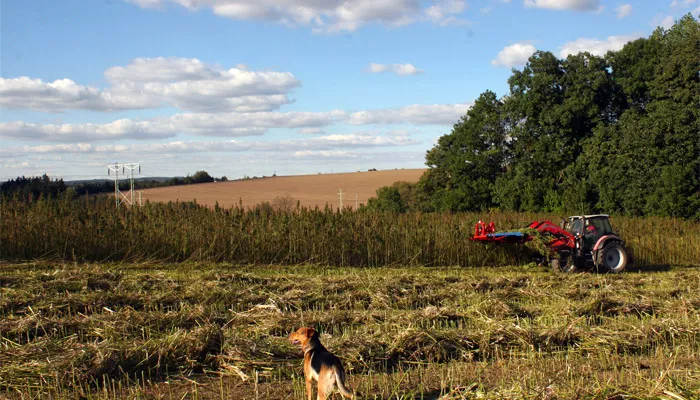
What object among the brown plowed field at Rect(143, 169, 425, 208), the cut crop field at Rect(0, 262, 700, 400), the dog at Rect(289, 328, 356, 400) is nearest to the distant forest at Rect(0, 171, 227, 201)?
the brown plowed field at Rect(143, 169, 425, 208)

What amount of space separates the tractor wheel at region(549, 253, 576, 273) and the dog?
12.0 m

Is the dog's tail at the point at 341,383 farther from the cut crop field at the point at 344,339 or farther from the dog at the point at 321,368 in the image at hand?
the cut crop field at the point at 344,339

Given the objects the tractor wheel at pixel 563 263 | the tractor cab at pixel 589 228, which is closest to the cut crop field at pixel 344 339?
the tractor wheel at pixel 563 263

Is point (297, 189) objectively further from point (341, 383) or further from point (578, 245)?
point (341, 383)

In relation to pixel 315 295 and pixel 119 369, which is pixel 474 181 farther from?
pixel 119 369

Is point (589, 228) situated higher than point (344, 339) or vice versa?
point (589, 228)

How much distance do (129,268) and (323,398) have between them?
1066 centimetres

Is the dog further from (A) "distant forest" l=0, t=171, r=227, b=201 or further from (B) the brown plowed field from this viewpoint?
(B) the brown plowed field

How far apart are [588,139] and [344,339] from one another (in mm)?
27900

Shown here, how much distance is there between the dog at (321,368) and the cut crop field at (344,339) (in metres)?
0.65

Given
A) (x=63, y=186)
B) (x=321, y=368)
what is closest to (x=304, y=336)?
(x=321, y=368)

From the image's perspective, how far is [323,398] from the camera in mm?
4973

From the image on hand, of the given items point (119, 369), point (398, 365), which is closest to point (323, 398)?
point (398, 365)

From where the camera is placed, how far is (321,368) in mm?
5027
